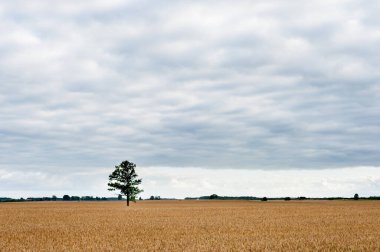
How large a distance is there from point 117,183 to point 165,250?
254 ft

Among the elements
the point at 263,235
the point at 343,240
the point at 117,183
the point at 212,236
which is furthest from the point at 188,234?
the point at 117,183

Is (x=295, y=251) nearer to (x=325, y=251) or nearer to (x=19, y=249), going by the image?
(x=325, y=251)

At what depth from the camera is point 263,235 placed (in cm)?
2984

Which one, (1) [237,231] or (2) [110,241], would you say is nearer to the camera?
(2) [110,241]

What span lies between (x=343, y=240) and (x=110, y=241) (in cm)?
1317

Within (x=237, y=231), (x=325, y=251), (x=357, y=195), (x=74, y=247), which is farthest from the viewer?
(x=357, y=195)

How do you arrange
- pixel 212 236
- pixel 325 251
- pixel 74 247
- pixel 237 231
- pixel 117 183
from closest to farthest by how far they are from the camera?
pixel 325 251 → pixel 74 247 → pixel 212 236 → pixel 237 231 → pixel 117 183

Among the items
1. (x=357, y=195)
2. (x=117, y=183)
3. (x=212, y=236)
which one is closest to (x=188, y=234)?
(x=212, y=236)

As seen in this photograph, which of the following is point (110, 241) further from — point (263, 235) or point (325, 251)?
point (325, 251)

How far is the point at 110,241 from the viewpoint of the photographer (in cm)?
2692

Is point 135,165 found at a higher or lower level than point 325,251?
higher

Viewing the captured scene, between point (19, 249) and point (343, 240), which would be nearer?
point (19, 249)

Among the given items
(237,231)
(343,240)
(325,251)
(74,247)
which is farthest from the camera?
(237,231)

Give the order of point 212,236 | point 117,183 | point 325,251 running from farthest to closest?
point 117,183
point 212,236
point 325,251
